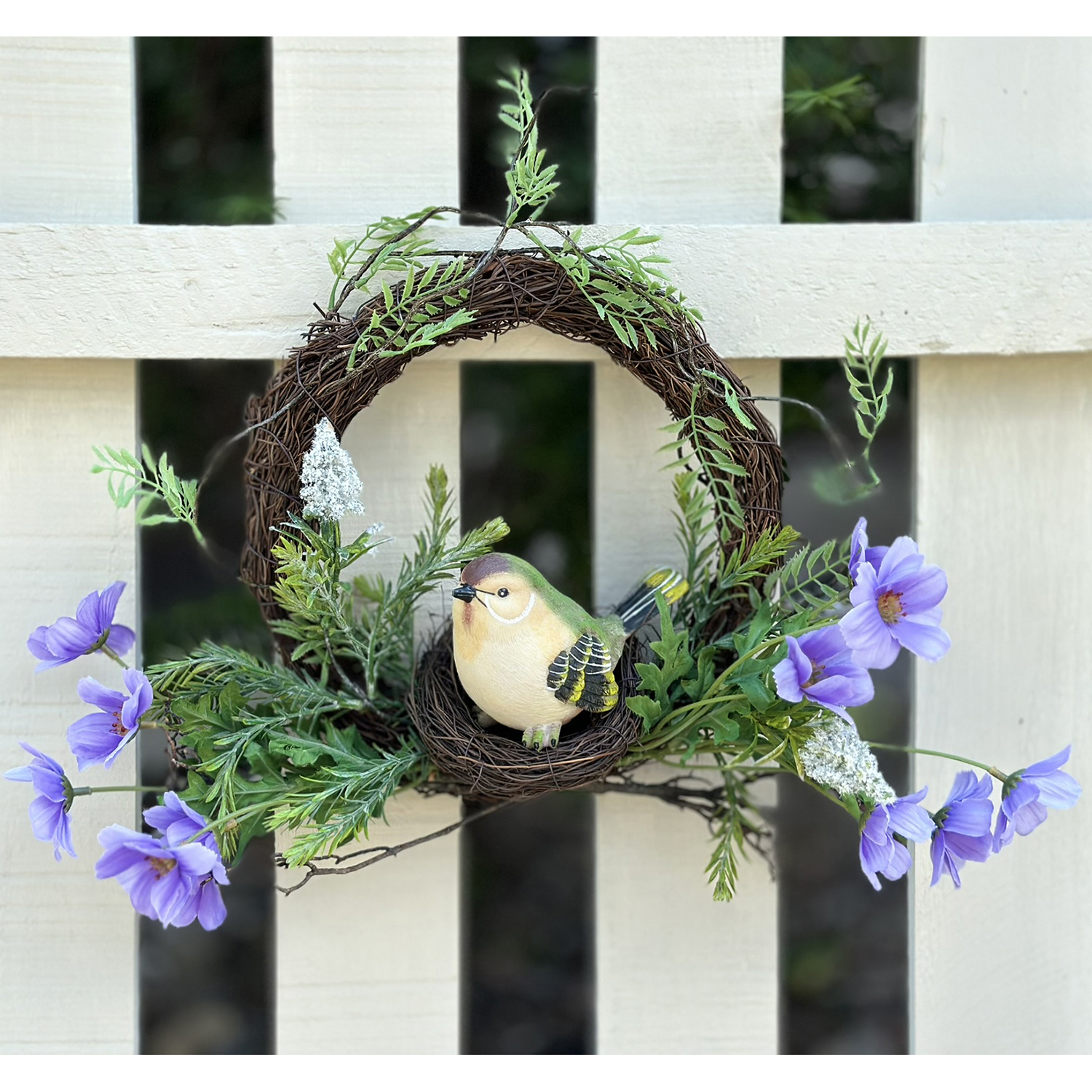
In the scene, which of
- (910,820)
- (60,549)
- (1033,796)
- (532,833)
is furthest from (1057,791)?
(532,833)

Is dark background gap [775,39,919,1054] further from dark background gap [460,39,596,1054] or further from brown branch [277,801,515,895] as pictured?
brown branch [277,801,515,895]

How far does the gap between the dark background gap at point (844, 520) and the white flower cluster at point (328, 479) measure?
0.64 metres

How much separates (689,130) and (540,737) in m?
0.61

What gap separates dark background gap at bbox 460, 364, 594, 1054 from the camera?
1533mm

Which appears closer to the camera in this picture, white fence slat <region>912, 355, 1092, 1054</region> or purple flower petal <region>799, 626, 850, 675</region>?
purple flower petal <region>799, 626, 850, 675</region>

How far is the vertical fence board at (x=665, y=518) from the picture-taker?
3.43 feet

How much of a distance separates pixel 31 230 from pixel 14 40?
0.69 ft

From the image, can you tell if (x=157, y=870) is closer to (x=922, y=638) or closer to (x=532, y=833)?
(x=922, y=638)

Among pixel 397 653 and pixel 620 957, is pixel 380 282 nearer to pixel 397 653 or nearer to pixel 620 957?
pixel 397 653

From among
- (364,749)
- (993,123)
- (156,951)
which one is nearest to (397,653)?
(364,749)

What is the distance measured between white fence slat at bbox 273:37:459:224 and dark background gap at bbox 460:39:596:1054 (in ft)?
0.41

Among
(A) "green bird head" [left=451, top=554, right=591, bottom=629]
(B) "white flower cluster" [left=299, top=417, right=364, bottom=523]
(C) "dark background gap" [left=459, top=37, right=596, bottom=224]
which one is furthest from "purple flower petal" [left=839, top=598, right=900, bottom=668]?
(C) "dark background gap" [left=459, top=37, right=596, bottom=224]

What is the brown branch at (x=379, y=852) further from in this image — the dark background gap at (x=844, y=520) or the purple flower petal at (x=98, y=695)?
the dark background gap at (x=844, y=520)

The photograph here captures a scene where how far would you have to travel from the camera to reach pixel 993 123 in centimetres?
106
